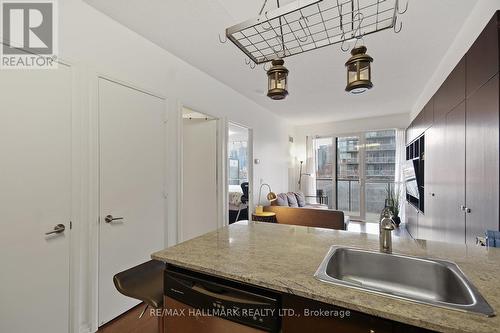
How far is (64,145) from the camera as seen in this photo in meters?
1.74

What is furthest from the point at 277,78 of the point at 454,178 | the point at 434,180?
the point at 434,180

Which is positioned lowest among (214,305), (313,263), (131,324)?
(131,324)

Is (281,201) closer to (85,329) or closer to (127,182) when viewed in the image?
(127,182)

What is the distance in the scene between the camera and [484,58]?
1.54 m

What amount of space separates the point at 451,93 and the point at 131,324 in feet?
11.7

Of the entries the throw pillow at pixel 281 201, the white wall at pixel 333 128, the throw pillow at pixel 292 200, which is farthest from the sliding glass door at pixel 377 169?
the throw pillow at pixel 281 201

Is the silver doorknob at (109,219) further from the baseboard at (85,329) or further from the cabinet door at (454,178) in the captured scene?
the cabinet door at (454,178)

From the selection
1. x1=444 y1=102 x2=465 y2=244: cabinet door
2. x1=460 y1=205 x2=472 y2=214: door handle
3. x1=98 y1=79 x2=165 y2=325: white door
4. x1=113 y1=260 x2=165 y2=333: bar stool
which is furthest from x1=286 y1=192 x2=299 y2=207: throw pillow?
x1=113 y1=260 x2=165 y2=333: bar stool

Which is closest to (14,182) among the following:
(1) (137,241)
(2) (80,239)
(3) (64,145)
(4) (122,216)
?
(3) (64,145)

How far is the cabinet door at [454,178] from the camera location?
1940 millimetres

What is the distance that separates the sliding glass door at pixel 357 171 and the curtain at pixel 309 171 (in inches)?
4.3

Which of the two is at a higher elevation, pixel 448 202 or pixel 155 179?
pixel 155 179

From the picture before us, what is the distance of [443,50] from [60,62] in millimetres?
3565

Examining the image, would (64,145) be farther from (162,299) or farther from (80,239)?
(162,299)
